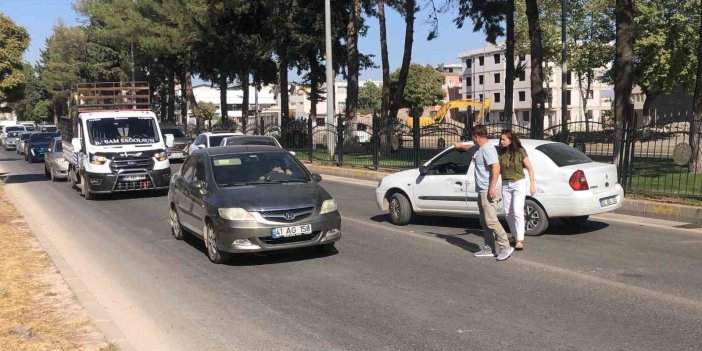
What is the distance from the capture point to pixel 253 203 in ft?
25.2

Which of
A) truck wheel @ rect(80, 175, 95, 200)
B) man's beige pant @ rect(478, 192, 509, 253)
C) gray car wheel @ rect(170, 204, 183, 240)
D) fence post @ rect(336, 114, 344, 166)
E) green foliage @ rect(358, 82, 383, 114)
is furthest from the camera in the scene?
green foliage @ rect(358, 82, 383, 114)

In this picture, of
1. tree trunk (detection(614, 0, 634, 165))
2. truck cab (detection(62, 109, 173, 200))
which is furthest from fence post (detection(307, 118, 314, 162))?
tree trunk (detection(614, 0, 634, 165))

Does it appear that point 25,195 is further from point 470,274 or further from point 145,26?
point 145,26

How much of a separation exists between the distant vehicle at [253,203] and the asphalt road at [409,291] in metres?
0.36

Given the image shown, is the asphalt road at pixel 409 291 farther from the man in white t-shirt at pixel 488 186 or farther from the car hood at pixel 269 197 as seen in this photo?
the car hood at pixel 269 197

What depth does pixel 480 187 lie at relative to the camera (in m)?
8.05

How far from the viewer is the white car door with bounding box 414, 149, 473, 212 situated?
10.2 m

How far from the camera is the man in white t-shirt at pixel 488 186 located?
309 inches

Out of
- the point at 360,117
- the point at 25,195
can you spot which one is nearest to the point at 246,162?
the point at 25,195

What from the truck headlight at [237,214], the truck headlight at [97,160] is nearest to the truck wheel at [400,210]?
the truck headlight at [237,214]

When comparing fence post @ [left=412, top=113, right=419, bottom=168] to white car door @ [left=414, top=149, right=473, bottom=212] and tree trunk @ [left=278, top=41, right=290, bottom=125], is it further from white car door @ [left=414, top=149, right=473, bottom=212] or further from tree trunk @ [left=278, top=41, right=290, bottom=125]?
tree trunk @ [left=278, top=41, right=290, bottom=125]

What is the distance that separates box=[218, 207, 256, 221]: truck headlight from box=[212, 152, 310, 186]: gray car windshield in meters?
0.73

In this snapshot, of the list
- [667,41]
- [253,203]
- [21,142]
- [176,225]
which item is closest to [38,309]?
[253,203]

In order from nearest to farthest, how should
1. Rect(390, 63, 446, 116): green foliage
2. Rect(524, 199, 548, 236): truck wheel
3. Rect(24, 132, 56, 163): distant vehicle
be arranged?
Rect(524, 199, 548, 236): truck wheel → Rect(24, 132, 56, 163): distant vehicle → Rect(390, 63, 446, 116): green foliage
